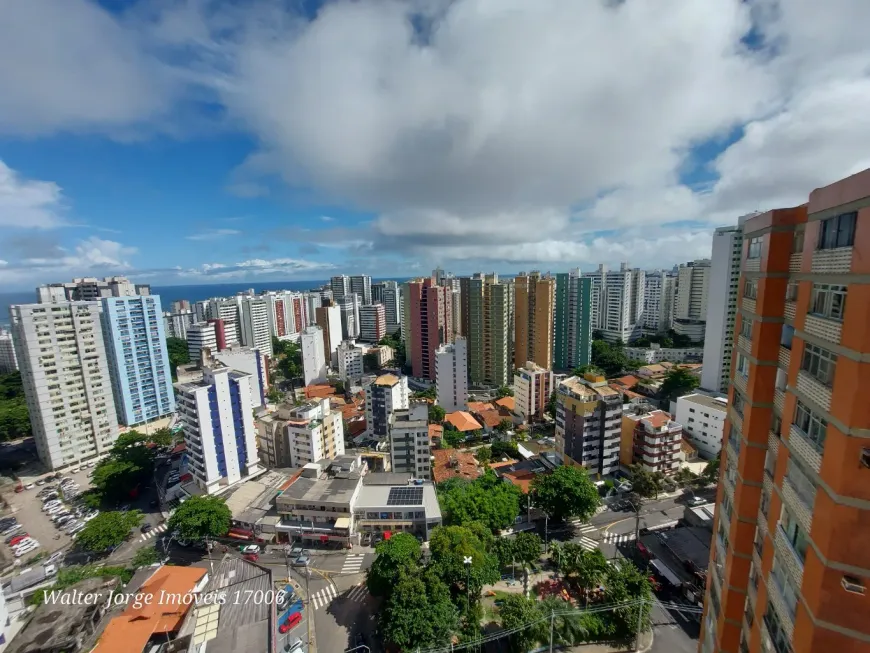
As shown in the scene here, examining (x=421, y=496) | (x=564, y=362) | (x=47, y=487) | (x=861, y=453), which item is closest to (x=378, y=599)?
(x=421, y=496)

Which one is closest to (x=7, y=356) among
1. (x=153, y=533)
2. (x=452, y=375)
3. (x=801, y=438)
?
(x=153, y=533)

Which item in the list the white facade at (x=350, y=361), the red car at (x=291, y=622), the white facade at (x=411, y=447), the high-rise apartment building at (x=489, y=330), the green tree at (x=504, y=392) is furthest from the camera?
the white facade at (x=350, y=361)

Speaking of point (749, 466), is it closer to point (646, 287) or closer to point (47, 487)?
point (47, 487)

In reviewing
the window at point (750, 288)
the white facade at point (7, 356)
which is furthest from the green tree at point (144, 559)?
the white facade at point (7, 356)

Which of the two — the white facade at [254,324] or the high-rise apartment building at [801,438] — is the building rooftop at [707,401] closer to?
the high-rise apartment building at [801,438]

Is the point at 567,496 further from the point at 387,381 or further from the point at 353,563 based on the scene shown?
the point at 387,381
